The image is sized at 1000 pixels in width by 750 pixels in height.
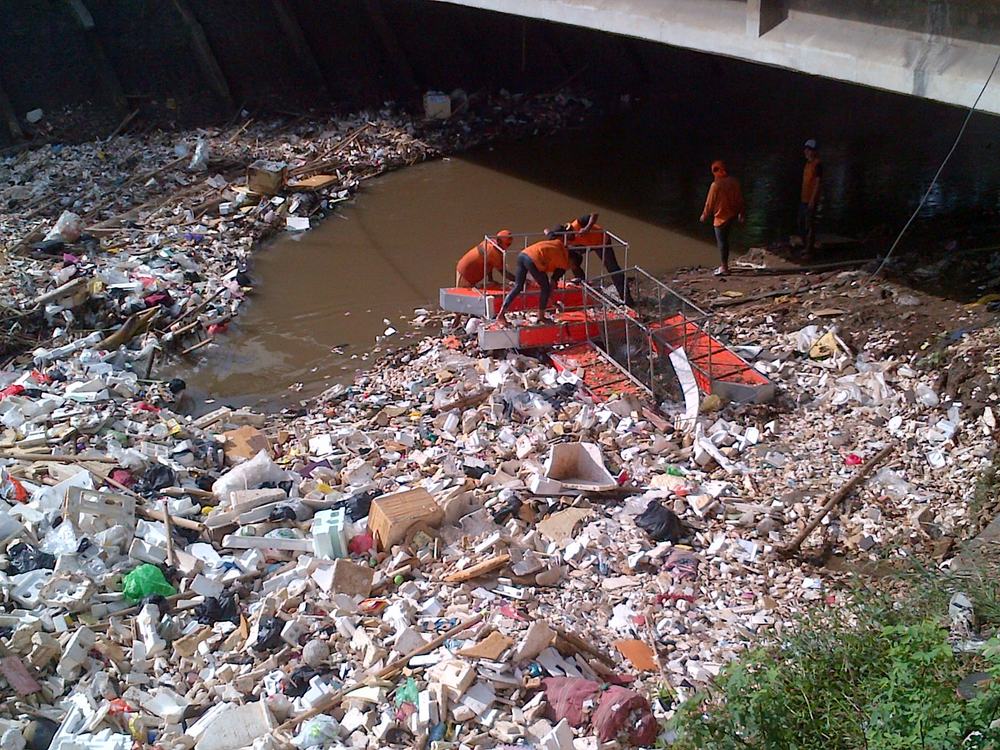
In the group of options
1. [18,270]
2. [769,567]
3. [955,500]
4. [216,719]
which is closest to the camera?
[216,719]

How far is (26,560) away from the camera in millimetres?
6711

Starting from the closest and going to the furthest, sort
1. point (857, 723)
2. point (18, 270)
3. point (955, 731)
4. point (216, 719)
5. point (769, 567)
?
point (955, 731)
point (857, 723)
point (216, 719)
point (769, 567)
point (18, 270)

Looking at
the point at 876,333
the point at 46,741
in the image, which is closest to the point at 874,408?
the point at 876,333

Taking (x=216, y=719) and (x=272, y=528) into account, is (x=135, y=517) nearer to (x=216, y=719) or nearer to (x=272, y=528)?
(x=272, y=528)

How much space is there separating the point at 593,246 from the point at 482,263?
1394 millimetres

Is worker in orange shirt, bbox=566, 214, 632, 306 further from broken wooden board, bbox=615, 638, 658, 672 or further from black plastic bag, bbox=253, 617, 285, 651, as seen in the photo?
black plastic bag, bbox=253, 617, 285, 651

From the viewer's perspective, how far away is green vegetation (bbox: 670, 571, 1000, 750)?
3781mm

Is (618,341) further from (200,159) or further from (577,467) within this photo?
(200,159)

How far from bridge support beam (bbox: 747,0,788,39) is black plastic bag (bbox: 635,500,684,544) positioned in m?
→ 4.82

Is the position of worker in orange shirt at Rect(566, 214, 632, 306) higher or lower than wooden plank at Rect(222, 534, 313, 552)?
higher

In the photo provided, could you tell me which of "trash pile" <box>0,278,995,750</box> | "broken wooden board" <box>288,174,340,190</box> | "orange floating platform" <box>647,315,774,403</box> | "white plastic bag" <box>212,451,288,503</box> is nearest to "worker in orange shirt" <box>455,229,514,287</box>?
"trash pile" <box>0,278,995,750</box>

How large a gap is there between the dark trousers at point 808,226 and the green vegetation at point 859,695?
7782 millimetres

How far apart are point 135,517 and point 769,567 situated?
4.66 m

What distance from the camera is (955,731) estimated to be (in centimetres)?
366
